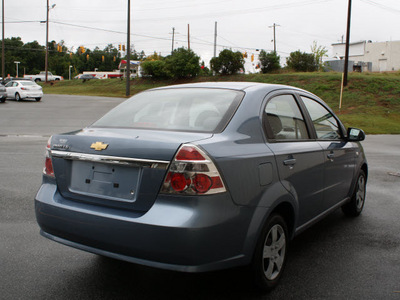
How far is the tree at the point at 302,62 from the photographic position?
46844 mm

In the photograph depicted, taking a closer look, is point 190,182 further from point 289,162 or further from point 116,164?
point 289,162

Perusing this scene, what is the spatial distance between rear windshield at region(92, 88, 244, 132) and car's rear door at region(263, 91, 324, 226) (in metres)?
0.39

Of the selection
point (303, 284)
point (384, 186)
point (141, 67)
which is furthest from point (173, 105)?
point (141, 67)

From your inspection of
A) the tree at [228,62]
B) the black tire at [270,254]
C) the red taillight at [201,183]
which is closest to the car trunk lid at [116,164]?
the red taillight at [201,183]

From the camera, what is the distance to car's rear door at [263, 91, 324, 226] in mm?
3635

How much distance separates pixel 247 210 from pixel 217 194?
32 cm

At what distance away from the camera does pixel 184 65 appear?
47.0 metres

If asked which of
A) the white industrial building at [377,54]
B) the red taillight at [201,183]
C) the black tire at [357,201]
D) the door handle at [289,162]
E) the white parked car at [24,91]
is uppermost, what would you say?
the white industrial building at [377,54]

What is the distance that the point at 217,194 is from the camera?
2.90m

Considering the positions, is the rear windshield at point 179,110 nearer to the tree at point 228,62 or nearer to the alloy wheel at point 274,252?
the alloy wheel at point 274,252

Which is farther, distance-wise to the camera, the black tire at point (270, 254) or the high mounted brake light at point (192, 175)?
the black tire at point (270, 254)

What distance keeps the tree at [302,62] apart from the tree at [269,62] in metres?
1.58

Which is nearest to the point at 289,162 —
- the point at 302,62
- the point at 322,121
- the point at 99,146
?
the point at 322,121

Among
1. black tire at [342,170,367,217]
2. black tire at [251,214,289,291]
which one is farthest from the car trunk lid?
black tire at [342,170,367,217]
